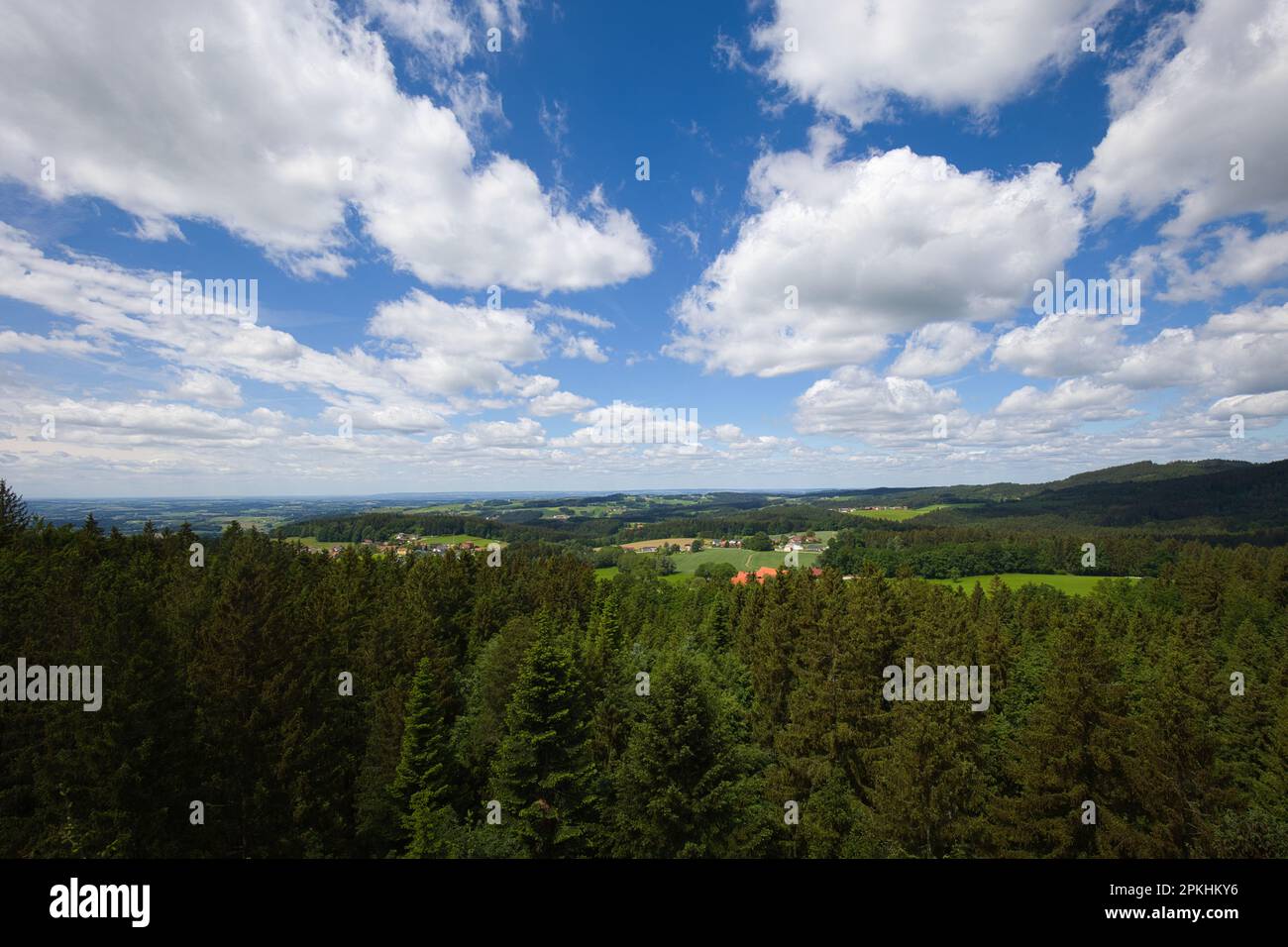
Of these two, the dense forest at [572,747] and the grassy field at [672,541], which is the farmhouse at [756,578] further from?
the grassy field at [672,541]

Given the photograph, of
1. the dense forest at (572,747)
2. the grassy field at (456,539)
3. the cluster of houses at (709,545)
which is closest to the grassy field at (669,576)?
the grassy field at (456,539)

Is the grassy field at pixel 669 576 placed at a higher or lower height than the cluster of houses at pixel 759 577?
lower

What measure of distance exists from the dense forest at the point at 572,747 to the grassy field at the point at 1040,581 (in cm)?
5168

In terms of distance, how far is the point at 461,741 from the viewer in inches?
1093

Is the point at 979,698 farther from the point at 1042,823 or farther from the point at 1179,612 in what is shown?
the point at 1179,612

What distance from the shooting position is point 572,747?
74.8 feet

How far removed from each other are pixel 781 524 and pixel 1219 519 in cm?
12571

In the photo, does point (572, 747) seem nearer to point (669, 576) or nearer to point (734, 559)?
point (669, 576)

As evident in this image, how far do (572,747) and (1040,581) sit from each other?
97322mm

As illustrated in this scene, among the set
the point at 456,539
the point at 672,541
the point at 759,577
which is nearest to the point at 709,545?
the point at 672,541

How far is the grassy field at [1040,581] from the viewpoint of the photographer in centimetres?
8319
